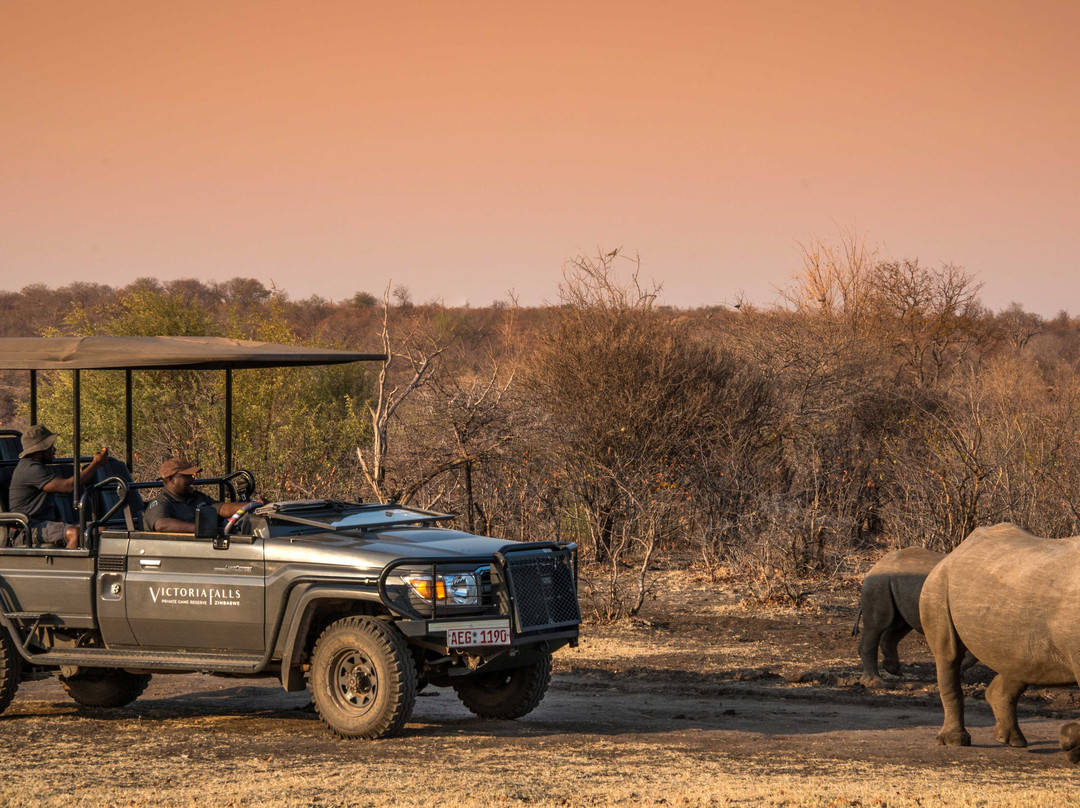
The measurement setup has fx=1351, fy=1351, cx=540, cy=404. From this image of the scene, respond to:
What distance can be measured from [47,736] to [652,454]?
14610mm

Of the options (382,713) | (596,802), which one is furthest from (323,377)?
(596,802)

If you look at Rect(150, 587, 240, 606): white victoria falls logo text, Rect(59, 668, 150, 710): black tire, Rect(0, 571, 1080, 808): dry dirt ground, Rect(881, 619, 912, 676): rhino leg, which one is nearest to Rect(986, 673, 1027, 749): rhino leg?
Rect(0, 571, 1080, 808): dry dirt ground

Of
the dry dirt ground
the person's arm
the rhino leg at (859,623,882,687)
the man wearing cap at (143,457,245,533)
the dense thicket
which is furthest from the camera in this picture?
the dense thicket

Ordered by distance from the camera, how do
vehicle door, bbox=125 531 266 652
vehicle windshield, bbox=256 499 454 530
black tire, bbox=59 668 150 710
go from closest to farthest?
vehicle door, bbox=125 531 266 652
vehicle windshield, bbox=256 499 454 530
black tire, bbox=59 668 150 710

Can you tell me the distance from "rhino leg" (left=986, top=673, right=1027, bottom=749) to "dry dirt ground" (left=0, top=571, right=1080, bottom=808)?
0.46 ft

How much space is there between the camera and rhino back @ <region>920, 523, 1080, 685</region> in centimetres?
903

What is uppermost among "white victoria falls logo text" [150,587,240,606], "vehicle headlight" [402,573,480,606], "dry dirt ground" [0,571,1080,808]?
"vehicle headlight" [402,573,480,606]

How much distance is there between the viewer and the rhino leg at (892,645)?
500 inches

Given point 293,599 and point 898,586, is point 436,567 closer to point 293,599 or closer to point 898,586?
point 293,599

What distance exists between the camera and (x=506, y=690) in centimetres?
1024

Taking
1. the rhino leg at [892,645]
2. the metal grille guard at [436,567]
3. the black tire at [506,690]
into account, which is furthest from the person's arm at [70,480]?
the rhino leg at [892,645]

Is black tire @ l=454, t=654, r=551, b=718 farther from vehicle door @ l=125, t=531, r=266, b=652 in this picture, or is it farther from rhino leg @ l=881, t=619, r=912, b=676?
rhino leg @ l=881, t=619, r=912, b=676

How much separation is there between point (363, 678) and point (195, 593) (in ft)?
4.56

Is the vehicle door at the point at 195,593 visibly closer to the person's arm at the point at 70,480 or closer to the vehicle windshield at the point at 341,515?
the vehicle windshield at the point at 341,515
